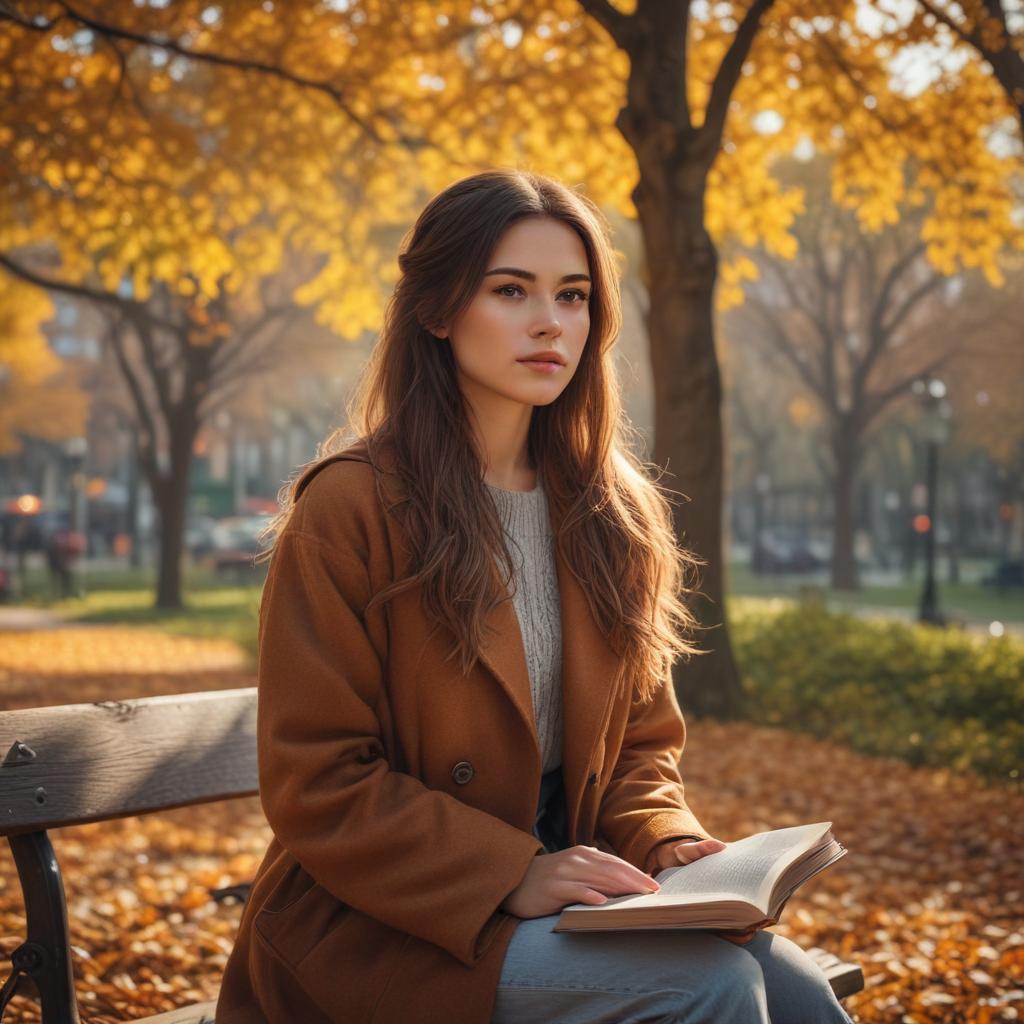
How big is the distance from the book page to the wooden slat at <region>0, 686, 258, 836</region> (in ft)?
4.42

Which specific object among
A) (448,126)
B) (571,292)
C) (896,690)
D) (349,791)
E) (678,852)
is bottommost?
(896,690)

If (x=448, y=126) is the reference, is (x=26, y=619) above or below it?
below

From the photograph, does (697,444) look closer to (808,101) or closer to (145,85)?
(808,101)

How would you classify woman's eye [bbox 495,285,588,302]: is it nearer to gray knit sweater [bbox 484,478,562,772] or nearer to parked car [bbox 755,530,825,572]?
gray knit sweater [bbox 484,478,562,772]

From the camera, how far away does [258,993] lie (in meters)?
2.33

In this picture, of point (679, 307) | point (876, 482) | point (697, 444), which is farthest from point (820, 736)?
point (876, 482)

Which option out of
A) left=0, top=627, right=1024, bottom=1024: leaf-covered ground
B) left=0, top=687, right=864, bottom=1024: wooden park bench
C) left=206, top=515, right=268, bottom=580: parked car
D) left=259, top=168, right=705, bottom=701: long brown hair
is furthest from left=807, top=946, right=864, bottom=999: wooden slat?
left=206, top=515, right=268, bottom=580: parked car

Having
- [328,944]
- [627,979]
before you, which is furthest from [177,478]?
[627,979]

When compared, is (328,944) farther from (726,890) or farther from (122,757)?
(122,757)

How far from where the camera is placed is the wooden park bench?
2.73 metres

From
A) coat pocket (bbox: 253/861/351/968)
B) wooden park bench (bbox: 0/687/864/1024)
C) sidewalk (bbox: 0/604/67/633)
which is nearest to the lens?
coat pocket (bbox: 253/861/351/968)

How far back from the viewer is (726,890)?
6.92 ft

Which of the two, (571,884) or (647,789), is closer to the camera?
(571,884)

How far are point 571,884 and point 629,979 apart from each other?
0.61 feet
